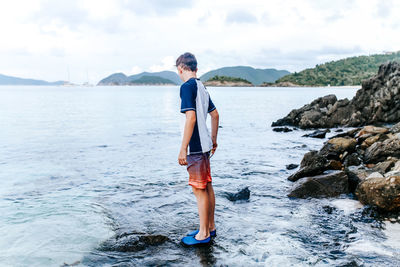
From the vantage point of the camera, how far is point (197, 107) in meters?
5.47

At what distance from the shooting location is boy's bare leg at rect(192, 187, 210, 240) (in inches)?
230

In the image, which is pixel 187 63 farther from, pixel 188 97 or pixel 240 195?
pixel 240 195

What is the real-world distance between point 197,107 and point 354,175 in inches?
261

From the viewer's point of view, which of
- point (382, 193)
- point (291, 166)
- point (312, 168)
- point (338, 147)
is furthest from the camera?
point (338, 147)

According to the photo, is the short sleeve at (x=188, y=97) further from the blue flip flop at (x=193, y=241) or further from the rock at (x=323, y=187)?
the rock at (x=323, y=187)

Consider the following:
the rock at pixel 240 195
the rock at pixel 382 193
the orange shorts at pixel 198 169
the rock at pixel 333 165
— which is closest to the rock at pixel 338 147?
the rock at pixel 333 165

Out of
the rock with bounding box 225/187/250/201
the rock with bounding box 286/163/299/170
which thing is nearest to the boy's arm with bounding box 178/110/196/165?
the rock with bounding box 225/187/250/201

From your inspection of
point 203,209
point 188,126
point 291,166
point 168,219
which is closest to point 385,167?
point 291,166

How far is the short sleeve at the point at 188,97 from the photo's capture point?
5.32m

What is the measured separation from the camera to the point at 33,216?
331 inches

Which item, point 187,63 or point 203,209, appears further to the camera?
point 203,209

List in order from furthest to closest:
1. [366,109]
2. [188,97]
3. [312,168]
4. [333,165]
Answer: [366,109] < [333,165] < [312,168] < [188,97]

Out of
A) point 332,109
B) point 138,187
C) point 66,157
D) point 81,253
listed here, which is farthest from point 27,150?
point 332,109

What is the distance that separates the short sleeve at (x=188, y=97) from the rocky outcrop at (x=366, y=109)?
26.1 meters
